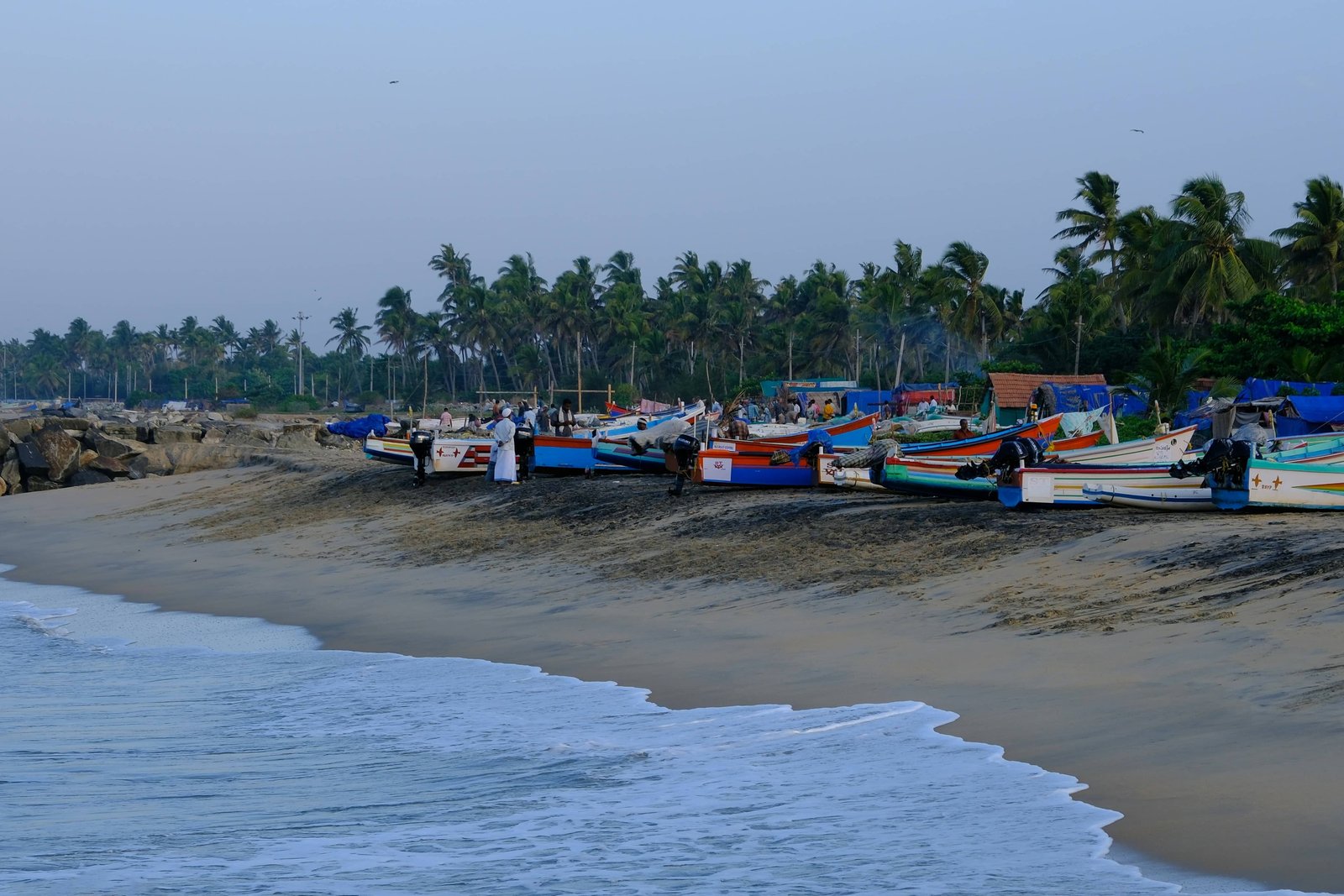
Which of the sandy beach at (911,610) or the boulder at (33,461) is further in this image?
the boulder at (33,461)

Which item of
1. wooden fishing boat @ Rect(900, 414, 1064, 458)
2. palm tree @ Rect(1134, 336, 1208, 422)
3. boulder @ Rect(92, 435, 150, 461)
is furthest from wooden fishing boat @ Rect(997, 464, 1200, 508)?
boulder @ Rect(92, 435, 150, 461)

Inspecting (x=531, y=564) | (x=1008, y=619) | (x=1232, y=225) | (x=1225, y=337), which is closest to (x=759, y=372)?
(x=1232, y=225)

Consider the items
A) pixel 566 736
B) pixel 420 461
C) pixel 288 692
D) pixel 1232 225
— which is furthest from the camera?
pixel 1232 225

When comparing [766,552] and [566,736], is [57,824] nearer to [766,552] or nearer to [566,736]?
[566,736]

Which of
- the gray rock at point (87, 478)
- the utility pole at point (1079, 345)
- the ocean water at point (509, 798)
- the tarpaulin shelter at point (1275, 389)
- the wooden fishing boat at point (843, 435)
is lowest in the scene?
the gray rock at point (87, 478)

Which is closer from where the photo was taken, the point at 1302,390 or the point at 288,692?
the point at 288,692

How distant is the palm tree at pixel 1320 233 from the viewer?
1855 inches

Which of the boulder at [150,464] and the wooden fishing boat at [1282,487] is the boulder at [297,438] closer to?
the boulder at [150,464]

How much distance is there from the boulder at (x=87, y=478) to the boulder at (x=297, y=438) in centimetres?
721

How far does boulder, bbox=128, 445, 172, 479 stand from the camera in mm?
40594

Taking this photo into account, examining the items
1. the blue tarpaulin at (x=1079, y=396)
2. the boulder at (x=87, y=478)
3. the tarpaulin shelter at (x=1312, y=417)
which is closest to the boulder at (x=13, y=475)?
the boulder at (x=87, y=478)

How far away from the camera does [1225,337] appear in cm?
3947

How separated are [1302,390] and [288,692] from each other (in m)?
26.9

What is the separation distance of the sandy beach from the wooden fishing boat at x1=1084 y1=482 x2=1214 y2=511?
0.86 ft
